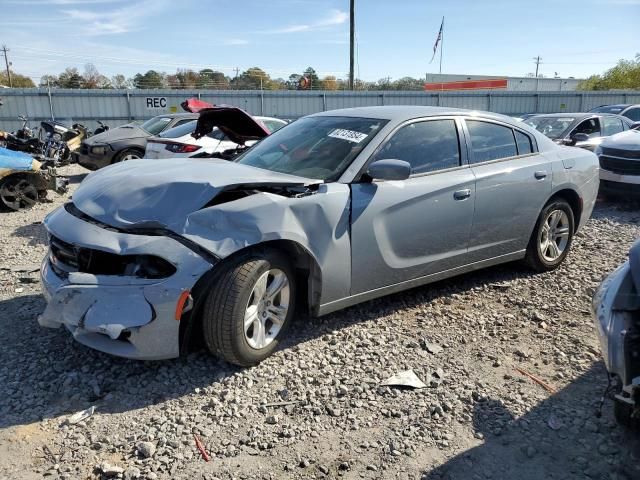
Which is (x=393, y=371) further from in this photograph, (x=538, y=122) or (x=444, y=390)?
(x=538, y=122)

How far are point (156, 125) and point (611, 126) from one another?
9890mm

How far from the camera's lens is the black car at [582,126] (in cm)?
992

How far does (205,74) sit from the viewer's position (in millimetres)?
39500

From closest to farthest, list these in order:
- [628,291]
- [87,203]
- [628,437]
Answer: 1. [628,291]
2. [628,437]
3. [87,203]

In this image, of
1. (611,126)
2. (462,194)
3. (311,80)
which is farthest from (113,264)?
(311,80)

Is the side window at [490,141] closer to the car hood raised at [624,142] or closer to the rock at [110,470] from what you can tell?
the rock at [110,470]

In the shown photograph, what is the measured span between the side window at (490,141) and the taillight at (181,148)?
5.62 metres

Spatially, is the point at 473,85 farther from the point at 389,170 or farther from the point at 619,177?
the point at 389,170

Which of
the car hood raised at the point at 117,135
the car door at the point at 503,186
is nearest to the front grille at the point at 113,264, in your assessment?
the car door at the point at 503,186

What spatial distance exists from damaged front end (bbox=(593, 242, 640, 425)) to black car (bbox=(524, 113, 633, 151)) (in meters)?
7.96

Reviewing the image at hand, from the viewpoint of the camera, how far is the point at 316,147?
4.04m

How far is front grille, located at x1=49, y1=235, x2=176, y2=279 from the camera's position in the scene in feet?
9.72

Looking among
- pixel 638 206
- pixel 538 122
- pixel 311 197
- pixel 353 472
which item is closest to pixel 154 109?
pixel 538 122

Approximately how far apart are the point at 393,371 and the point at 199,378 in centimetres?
125
